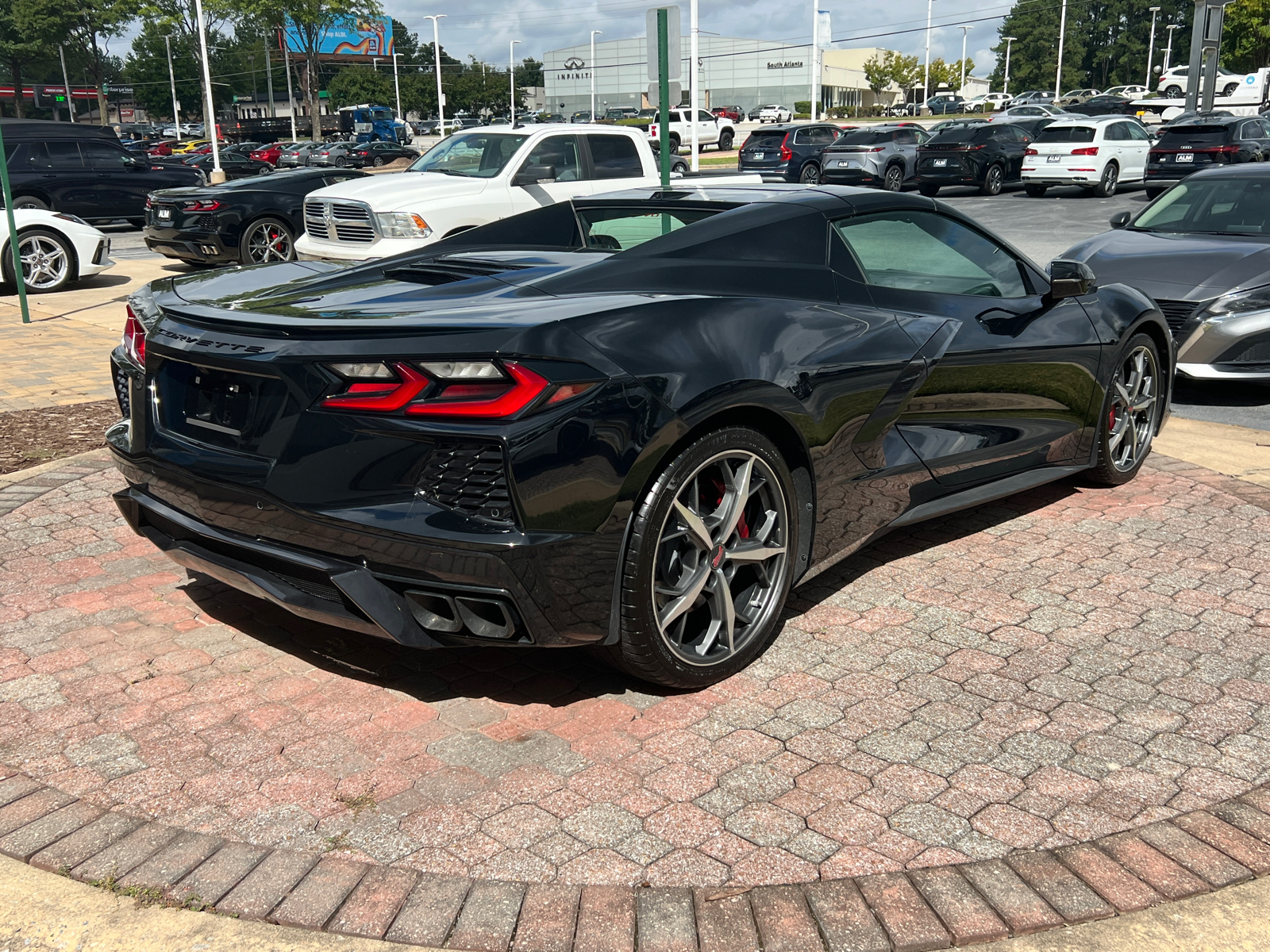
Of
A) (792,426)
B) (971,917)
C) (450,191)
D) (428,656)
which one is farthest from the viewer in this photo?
(450,191)

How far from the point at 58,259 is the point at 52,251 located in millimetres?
143

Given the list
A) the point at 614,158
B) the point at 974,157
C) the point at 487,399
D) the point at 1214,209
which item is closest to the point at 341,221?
the point at 614,158

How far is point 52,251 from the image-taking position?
13445 mm

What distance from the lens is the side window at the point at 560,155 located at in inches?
483

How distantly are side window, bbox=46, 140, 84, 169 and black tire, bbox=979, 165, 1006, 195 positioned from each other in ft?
65.0

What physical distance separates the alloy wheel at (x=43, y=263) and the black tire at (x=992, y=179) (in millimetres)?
21433

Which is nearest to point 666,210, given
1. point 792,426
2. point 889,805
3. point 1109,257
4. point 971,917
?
point 792,426

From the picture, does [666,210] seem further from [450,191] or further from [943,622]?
[450,191]

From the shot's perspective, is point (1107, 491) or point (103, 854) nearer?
point (103, 854)

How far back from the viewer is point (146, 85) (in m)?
117

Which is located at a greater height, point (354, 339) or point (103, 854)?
point (354, 339)

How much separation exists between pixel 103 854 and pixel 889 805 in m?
1.89

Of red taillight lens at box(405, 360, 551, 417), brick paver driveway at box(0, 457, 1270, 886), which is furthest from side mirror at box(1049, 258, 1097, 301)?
red taillight lens at box(405, 360, 551, 417)

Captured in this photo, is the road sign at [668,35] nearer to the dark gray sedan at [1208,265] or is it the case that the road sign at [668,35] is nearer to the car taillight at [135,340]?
the dark gray sedan at [1208,265]
